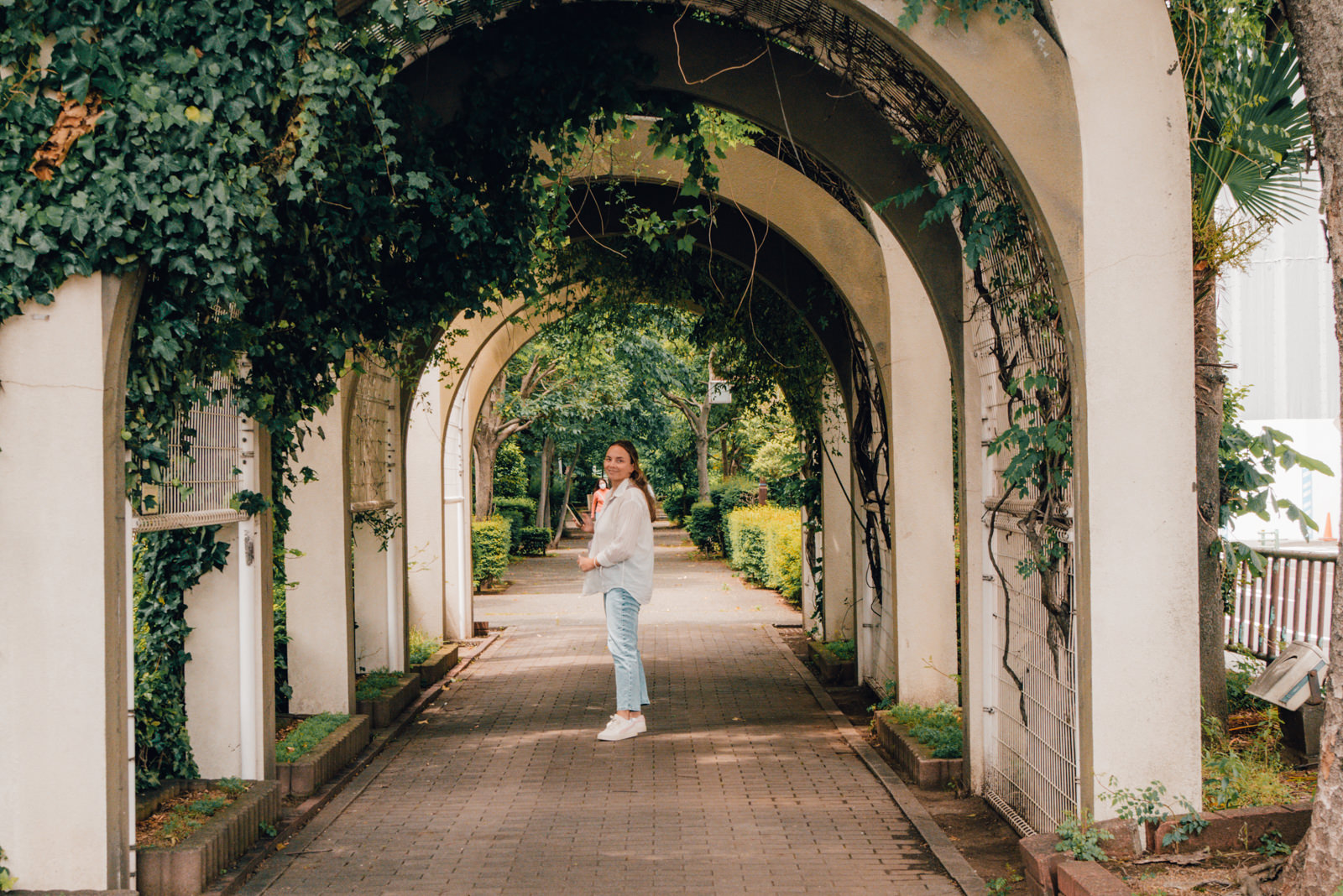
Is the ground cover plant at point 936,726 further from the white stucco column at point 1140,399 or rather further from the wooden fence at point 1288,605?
the wooden fence at point 1288,605

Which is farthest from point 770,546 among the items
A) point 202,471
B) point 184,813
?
point 184,813

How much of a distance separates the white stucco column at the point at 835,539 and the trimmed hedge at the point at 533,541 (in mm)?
18643

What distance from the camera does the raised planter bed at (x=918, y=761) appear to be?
632 cm

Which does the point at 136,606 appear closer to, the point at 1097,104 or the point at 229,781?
the point at 229,781

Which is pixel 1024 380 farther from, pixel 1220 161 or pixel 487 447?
pixel 487 447

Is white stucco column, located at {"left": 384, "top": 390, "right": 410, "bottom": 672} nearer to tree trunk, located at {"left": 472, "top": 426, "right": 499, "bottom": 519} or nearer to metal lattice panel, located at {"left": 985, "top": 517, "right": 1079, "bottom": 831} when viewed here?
metal lattice panel, located at {"left": 985, "top": 517, "right": 1079, "bottom": 831}

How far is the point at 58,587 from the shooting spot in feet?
13.4

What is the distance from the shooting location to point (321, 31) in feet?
→ 13.9

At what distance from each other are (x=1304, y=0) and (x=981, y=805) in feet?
13.2

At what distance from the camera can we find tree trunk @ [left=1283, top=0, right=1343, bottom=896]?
3500mm

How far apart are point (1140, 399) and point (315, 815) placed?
179 inches

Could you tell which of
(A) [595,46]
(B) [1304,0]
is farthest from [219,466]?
(B) [1304,0]

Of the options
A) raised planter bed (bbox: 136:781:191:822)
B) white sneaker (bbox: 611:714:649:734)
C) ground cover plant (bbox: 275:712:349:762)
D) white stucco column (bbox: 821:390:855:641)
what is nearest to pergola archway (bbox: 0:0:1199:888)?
raised planter bed (bbox: 136:781:191:822)

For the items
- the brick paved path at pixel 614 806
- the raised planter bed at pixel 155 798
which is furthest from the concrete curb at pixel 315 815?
the raised planter bed at pixel 155 798
